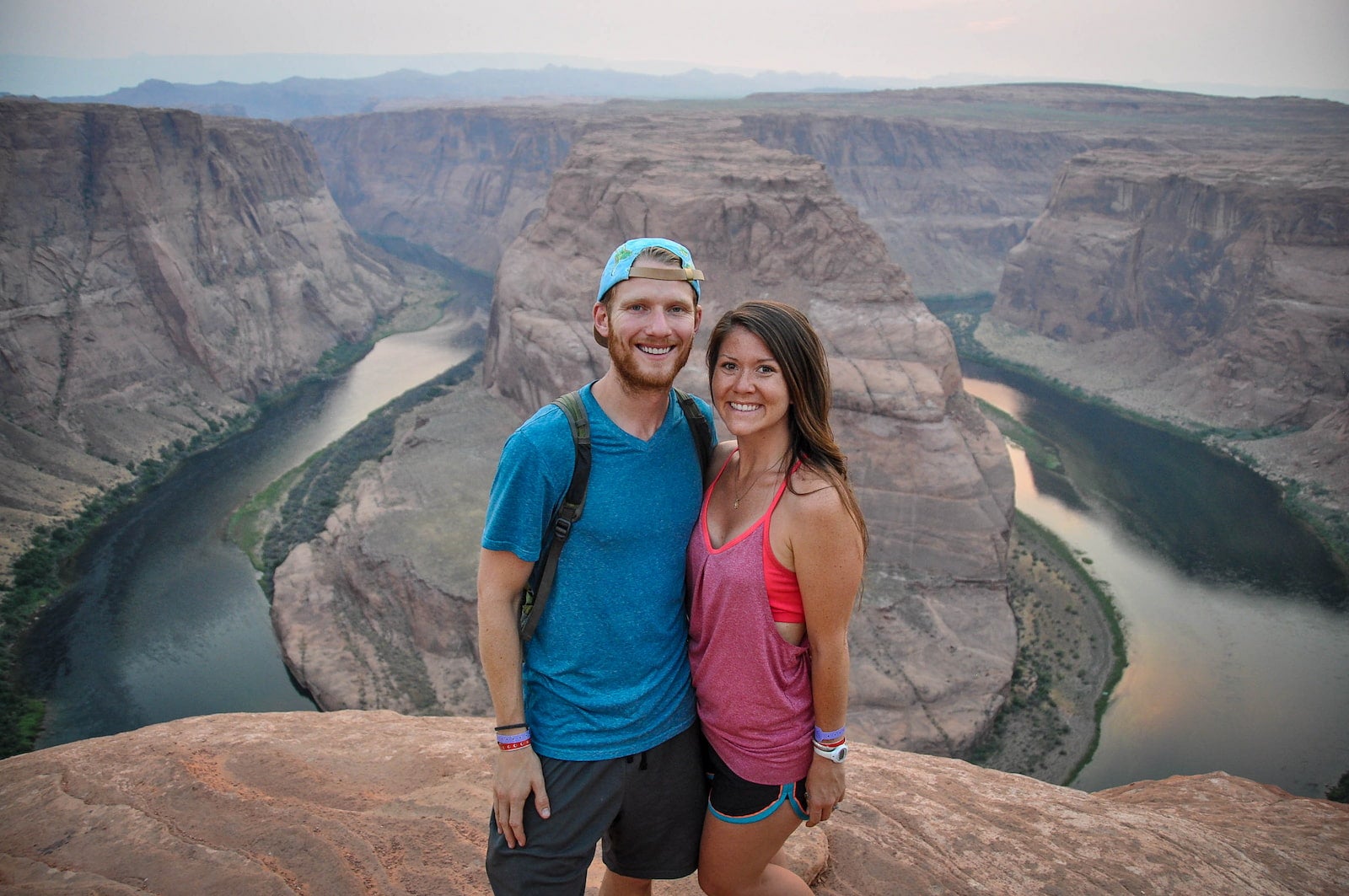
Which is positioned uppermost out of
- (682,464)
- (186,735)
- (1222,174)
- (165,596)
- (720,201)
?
(1222,174)

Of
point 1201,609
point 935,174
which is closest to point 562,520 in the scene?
point 1201,609

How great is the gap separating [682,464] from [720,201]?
89.6 ft

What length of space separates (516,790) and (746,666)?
110 centimetres

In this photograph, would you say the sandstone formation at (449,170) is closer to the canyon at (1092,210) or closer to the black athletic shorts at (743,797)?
the canyon at (1092,210)

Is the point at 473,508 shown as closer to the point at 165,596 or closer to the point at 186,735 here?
the point at 165,596

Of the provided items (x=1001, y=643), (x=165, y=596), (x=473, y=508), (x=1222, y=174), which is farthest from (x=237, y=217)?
(x=1222, y=174)

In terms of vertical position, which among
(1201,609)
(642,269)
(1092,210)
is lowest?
(1201,609)

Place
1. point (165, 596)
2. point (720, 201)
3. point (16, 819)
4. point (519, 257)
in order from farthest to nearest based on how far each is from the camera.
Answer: point (519, 257), point (720, 201), point (165, 596), point (16, 819)

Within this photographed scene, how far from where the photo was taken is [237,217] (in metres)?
44.8

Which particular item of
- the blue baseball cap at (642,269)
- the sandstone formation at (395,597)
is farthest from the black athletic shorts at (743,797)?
the sandstone formation at (395,597)

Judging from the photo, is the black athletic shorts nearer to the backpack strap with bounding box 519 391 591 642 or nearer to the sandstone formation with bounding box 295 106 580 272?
the backpack strap with bounding box 519 391 591 642

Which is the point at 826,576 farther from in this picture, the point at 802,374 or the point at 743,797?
the point at 743,797

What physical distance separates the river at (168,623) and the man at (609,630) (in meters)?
19.1

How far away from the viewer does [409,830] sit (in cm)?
517
